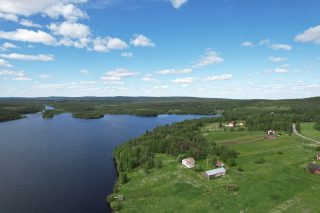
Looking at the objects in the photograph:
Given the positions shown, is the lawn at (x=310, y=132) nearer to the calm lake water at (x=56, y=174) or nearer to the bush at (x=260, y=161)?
→ the bush at (x=260, y=161)

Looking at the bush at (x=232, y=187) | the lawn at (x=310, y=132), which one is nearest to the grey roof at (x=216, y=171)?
the bush at (x=232, y=187)

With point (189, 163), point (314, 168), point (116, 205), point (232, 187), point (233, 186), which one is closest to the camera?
point (116, 205)

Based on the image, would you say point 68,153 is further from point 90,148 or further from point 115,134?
point 115,134

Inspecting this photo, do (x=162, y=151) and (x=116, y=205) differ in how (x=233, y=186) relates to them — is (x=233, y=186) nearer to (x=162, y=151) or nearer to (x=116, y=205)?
(x=116, y=205)

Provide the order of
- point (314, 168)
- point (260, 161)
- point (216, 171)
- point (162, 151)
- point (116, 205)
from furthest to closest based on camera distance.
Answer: point (162, 151), point (260, 161), point (314, 168), point (216, 171), point (116, 205)

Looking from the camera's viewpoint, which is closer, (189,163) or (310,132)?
(189,163)

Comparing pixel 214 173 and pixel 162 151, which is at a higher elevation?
pixel 214 173

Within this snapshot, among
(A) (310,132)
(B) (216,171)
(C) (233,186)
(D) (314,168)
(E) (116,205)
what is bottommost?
(E) (116,205)

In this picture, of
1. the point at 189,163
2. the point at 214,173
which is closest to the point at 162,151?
the point at 189,163

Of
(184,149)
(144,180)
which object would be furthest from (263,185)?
(184,149)
